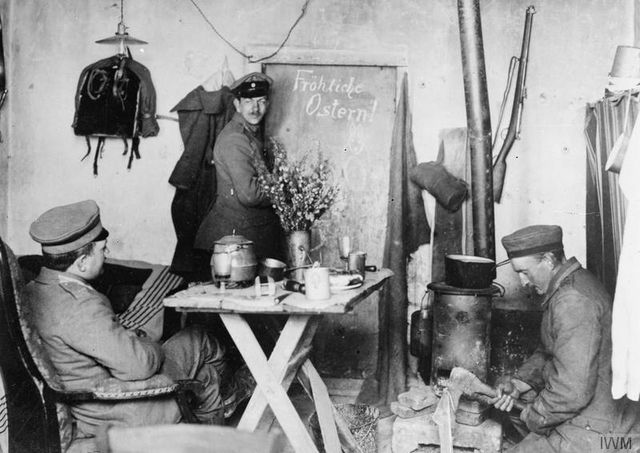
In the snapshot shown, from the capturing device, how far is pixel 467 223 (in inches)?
219

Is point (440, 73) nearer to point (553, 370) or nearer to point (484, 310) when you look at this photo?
point (484, 310)

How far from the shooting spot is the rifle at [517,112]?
5.35 metres

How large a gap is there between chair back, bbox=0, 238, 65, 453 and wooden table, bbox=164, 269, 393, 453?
71cm

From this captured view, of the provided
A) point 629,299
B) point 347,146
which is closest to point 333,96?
point 347,146

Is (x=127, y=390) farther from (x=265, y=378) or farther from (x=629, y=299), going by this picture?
(x=629, y=299)

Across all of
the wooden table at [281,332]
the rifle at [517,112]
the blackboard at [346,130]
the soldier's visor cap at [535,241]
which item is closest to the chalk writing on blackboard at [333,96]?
the blackboard at [346,130]

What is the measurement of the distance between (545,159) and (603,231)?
0.92 metres

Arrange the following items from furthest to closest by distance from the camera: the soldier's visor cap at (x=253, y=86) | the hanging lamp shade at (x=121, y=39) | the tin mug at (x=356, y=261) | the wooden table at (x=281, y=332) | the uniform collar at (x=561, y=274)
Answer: the hanging lamp shade at (x=121, y=39) < the soldier's visor cap at (x=253, y=86) < the tin mug at (x=356, y=261) < the uniform collar at (x=561, y=274) < the wooden table at (x=281, y=332)

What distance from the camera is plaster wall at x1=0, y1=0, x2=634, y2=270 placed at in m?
5.39

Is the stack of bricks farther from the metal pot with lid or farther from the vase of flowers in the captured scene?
the metal pot with lid

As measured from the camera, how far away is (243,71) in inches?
227

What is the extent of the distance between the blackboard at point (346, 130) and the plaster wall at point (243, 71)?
24 centimetres

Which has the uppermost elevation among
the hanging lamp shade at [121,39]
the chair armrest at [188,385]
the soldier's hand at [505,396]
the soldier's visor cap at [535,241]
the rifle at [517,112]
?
the hanging lamp shade at [121,39]

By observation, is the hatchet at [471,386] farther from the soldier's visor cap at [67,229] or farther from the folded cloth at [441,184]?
the soldier's visor cap at [67,229]
